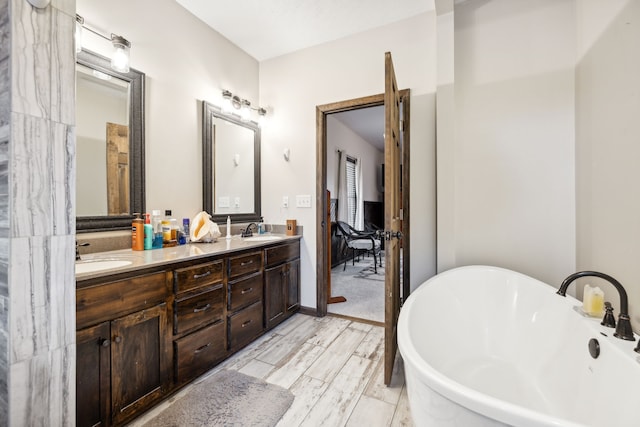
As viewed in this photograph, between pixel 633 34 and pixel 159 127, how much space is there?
9.32ft

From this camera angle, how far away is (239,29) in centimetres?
259

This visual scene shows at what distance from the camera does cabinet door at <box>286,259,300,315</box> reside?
2.74 metres

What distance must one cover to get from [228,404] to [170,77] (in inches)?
92.3

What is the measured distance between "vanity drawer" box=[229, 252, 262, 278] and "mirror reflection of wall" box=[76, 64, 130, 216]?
80 centimetres

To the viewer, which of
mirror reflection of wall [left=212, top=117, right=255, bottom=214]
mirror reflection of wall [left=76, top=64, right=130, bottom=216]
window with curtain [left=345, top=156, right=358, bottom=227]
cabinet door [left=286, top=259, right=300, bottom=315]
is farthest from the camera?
window with curtain [left=345, top=156, right=358, bottom=227]

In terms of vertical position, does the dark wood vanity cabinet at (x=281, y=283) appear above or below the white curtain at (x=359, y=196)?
below

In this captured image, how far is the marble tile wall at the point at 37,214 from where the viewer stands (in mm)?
773

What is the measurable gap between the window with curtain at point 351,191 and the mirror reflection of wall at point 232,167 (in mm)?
2797

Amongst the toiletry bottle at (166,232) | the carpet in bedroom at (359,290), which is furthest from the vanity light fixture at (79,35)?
the carpet in bedroom at (359,290)

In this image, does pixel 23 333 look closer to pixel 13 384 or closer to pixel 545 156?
pixel 13 384

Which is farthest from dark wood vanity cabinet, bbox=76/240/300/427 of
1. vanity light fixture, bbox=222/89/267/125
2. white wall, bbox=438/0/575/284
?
white wall, bbox=438/0/575/284

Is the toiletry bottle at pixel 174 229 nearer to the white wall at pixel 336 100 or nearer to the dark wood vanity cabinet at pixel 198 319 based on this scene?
the dark wood vanity cabinet at pixel 198 319

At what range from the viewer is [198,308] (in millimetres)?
1734

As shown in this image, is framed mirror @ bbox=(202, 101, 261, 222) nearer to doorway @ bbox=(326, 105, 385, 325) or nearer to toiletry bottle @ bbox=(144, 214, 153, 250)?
toiletry bottle @ bbox=(144, 214, 153, 250)
